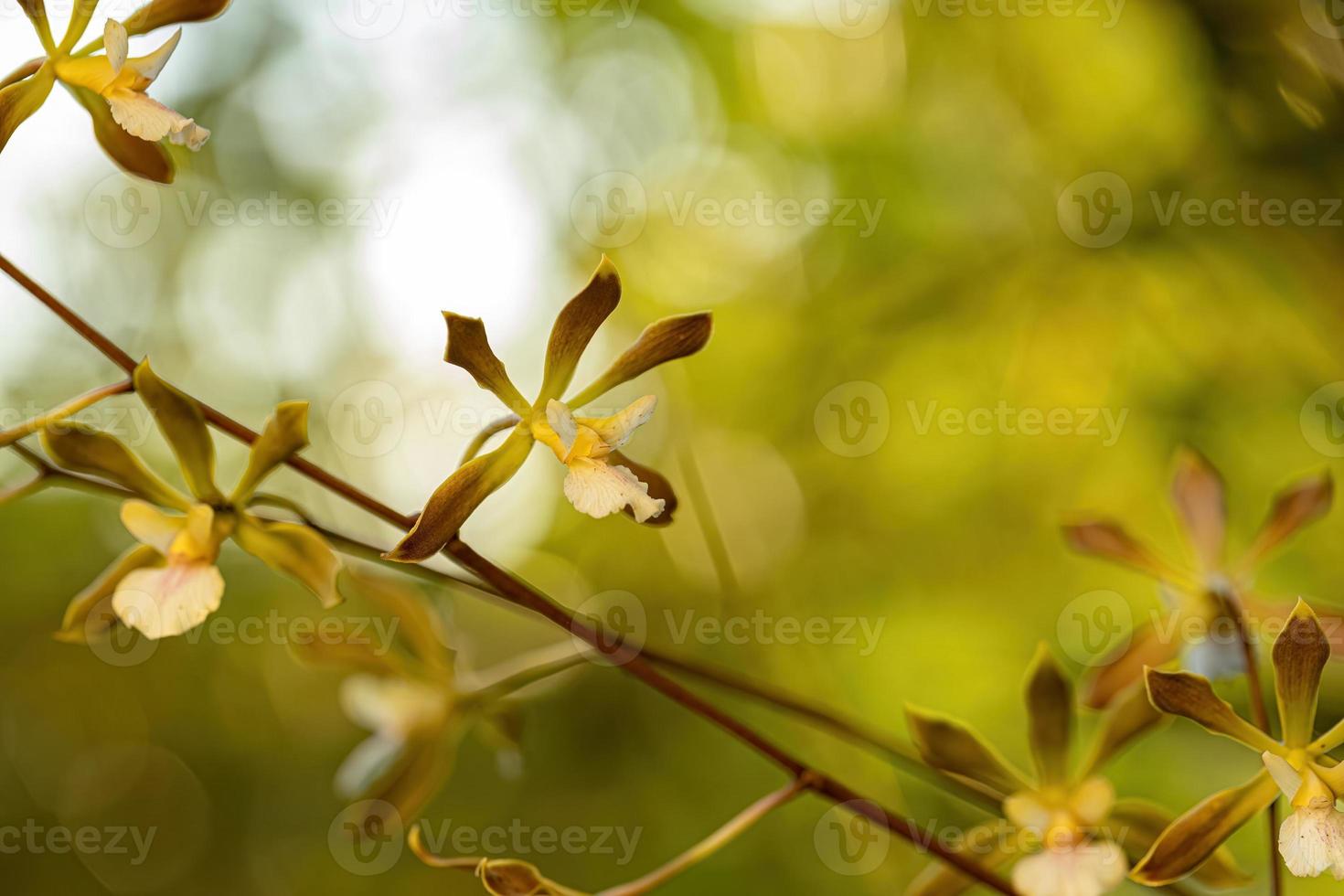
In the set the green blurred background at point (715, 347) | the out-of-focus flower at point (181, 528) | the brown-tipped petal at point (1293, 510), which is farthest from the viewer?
the green blurred background at point (715, 347)

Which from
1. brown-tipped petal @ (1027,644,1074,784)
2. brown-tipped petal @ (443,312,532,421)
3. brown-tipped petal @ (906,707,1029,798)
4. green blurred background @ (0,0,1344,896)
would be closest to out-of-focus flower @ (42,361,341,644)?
brown-tipped petal @ (443,312,532,421)

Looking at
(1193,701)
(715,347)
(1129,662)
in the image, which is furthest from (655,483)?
(715,347)

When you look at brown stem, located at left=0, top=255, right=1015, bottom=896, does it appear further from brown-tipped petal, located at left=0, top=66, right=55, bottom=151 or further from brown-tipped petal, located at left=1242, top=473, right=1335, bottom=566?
brown-tipped petal, located at left=1242, top=473, right=1335, bottom=566

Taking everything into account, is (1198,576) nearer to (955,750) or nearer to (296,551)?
(955,750)

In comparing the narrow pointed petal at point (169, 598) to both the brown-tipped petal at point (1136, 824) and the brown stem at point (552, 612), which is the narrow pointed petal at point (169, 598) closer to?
the brown stem at point (552, 612)

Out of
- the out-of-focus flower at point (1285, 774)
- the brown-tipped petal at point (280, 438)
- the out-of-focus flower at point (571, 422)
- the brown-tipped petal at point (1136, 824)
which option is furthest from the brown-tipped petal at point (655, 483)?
the brown-tipped petal at point (1136, 824)

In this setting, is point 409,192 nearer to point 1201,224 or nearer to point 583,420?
point 1201,224
